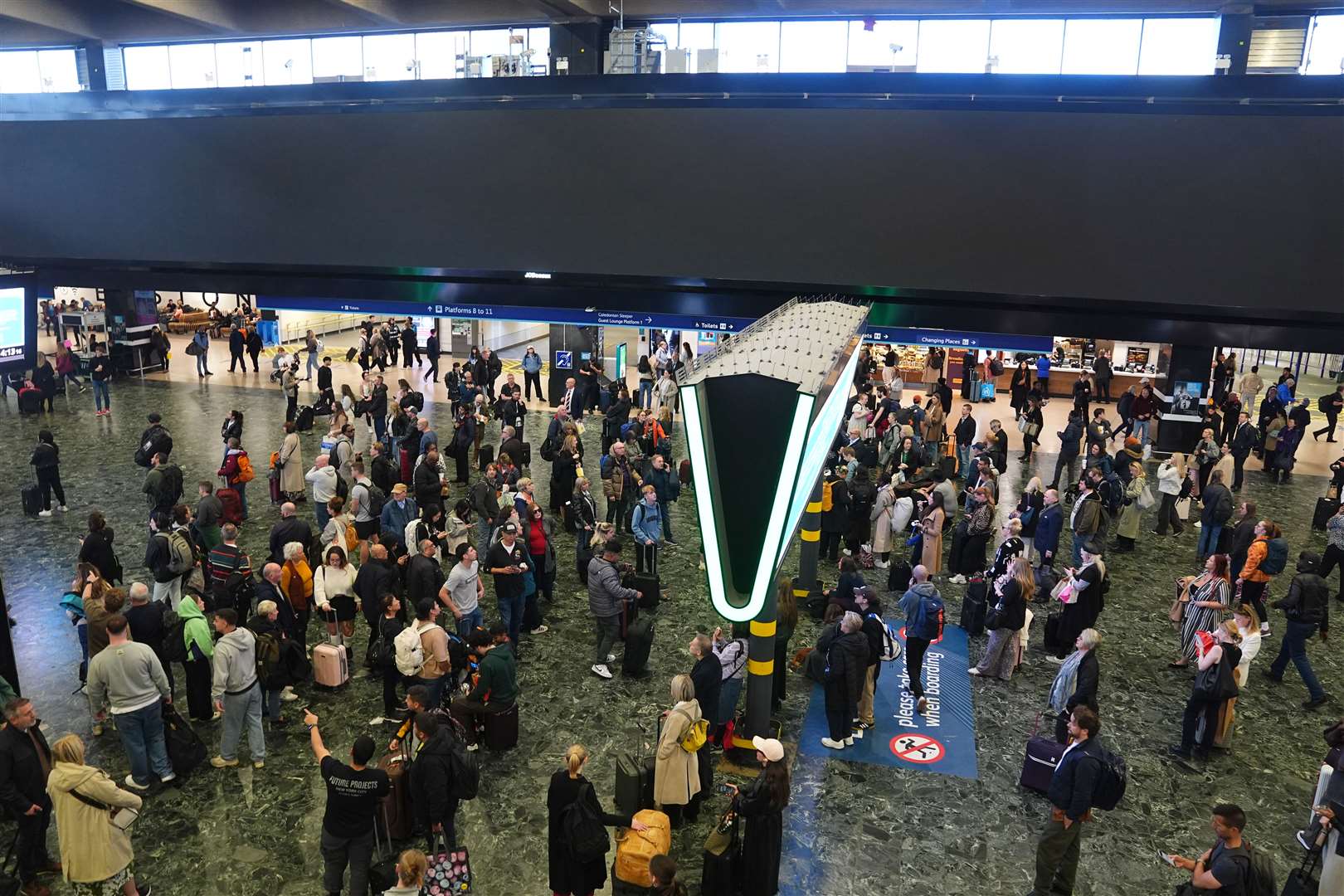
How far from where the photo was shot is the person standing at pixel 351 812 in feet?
21.2

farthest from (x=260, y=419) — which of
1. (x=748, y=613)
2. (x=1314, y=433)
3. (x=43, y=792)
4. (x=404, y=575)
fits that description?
(x=1314, y=433)

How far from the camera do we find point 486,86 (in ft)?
57.3

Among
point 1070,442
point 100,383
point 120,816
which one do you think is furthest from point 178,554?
point 1070,442

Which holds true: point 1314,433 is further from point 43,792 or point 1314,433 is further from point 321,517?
point 43,792

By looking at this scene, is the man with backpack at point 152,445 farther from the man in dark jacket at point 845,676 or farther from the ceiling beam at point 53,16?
the ceiling beam at point 53,16

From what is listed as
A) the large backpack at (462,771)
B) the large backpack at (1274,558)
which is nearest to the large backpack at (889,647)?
the large backpack at (462,771)

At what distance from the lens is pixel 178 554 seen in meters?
10.3

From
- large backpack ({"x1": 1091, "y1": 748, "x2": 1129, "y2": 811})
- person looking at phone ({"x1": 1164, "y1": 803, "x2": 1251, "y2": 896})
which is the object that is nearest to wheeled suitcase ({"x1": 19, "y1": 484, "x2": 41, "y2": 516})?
large backpack ({"x1": 1091, "y1": 748, "x2": 1129, "y2": 811})

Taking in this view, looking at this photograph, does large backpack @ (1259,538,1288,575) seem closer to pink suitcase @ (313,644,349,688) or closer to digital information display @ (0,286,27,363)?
pink suitcase @ (313,644,349,688)

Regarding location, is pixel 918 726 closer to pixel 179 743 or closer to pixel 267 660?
pixel 267 660

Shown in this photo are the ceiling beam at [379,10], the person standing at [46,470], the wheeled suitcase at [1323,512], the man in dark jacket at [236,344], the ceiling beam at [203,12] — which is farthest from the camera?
the man in dark jacket at [236,344]

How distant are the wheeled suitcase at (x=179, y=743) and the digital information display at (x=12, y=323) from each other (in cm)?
980

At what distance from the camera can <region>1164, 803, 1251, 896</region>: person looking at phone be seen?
6.03 m

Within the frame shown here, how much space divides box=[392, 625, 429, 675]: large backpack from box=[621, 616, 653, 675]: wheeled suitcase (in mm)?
2460
